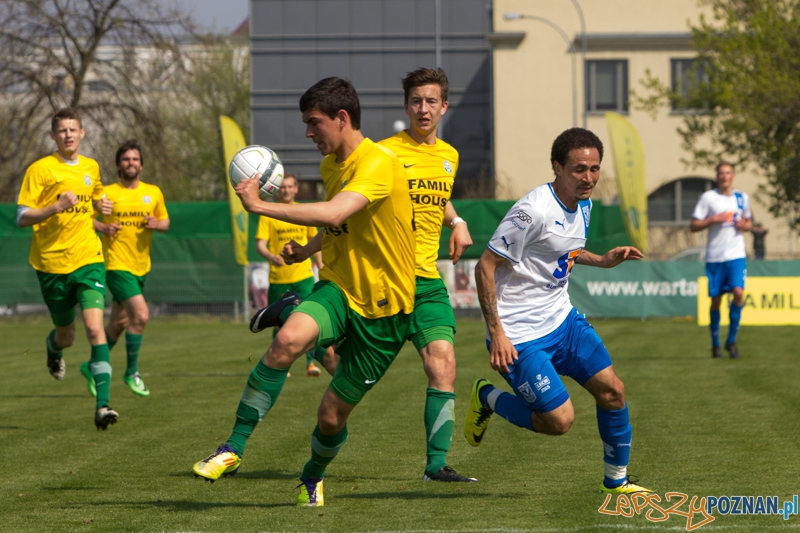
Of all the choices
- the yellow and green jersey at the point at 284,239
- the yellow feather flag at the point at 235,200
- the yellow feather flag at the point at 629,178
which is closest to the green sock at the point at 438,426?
the yellow and green jersey at the point at 284,239

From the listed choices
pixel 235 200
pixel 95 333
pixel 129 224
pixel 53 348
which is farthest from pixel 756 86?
pixel 95 333

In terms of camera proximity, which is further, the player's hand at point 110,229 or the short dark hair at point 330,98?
the player's hand at point 110,229

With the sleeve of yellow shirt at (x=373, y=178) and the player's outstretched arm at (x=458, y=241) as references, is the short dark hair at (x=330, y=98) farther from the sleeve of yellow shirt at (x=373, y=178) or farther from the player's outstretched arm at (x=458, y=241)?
the player's outstretched arm at (x=458, y=241)

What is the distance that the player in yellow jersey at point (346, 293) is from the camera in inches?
205

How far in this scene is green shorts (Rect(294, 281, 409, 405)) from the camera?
17.3ft

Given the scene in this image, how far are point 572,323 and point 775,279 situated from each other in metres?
16.7

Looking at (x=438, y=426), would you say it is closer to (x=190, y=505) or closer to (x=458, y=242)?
(x=458, y=242)

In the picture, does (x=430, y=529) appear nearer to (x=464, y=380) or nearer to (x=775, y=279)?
(x=464, y=380)

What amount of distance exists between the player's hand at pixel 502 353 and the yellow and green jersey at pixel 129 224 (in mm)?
6080

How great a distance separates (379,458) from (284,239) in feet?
19.3

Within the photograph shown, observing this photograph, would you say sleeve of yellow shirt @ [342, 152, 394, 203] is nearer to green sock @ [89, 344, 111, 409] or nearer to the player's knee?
green sock @ [89, 344, 111, 409]

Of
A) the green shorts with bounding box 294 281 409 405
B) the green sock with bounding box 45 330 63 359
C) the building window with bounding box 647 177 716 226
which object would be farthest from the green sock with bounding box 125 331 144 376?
the building window with bounding box 647 177 716 226

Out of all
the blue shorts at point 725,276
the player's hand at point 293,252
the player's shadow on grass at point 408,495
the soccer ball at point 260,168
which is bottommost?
the player's shadow on grass at point 408,495

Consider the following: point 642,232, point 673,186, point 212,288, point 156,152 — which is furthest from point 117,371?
point 673,186
